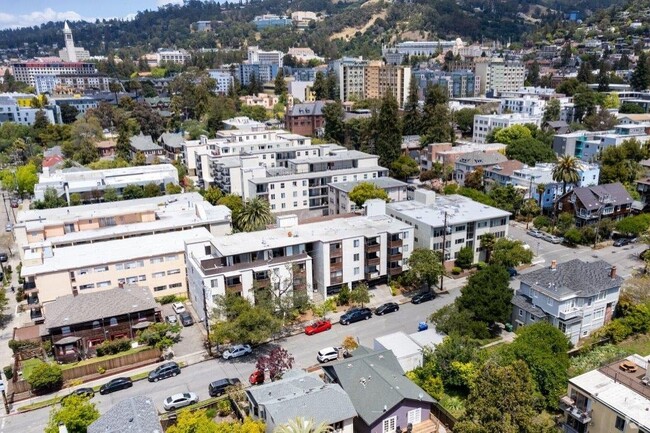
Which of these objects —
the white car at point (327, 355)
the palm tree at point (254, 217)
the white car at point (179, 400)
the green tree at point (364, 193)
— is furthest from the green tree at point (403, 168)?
the white car at point (179, 400)

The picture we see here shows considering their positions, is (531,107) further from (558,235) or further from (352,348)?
(352,348)

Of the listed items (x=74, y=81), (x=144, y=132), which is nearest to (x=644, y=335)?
(x=144, y=132)

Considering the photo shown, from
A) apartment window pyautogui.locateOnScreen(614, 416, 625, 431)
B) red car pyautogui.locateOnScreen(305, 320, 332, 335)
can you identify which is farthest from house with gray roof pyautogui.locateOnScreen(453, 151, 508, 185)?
apartment window pyautogui.locateOnScreen(614, 416, 625, 431)

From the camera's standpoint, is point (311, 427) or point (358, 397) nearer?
point (311, 427)

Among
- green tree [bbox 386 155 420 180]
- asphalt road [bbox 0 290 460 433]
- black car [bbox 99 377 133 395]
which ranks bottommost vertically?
asphalt road [bbox 0 290 460 433]

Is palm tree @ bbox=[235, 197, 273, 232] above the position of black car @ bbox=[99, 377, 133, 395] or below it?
above

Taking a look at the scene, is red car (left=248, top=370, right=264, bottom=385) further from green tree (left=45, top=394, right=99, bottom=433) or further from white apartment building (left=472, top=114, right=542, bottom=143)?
Result: white apartment building (left=472, top=114, right=542, bottom=143)

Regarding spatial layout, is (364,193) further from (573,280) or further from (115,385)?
(115,385)

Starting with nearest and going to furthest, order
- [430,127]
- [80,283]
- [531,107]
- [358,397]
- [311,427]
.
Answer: [311,427] → [358,397] → [80,283] → [430,127] → [531,107]
